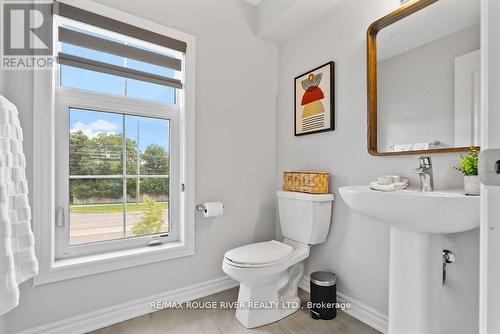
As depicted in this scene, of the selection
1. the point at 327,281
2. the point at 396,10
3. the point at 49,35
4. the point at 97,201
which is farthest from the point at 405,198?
the point at 49,35

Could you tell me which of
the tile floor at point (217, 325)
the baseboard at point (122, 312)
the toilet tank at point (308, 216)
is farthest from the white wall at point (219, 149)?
the toilet tank at point (308, 216)

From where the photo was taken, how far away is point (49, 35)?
1.44 meters

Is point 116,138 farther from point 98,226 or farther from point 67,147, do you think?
point 98,226

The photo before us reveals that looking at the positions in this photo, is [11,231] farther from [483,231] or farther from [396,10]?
[396,10]

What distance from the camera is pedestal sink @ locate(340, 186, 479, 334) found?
3.29 feet

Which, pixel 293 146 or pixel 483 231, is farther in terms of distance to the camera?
pixel 293 146

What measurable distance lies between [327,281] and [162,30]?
1982 mm

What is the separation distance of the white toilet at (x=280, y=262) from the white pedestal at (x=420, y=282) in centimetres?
63

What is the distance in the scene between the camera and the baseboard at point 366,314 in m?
1.50

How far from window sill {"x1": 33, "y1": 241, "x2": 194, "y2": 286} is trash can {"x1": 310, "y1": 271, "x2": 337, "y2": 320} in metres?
0.89

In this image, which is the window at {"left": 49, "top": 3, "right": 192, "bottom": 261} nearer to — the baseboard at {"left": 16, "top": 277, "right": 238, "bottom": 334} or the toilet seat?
the baseboard at {"left": 16, "top": 277, "right": 238, "bottom": 334}

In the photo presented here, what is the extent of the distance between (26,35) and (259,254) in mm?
1789

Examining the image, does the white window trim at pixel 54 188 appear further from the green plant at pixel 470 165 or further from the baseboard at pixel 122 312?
the green plant at pixel 470 165

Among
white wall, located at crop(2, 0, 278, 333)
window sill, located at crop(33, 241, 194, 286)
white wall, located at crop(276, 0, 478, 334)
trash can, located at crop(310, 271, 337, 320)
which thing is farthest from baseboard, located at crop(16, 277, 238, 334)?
white wall, located at crop(276, 0, 478, 334)
